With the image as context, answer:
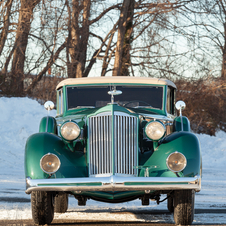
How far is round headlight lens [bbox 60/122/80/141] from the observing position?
507cm

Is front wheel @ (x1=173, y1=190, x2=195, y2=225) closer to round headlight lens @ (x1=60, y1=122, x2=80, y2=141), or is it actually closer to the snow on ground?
the snow on ground

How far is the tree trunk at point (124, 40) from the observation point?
20769mm

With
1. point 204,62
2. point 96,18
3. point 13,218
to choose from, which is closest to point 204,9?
point 204,62

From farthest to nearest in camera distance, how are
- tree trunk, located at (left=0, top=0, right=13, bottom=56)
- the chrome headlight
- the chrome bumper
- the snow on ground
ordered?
tree trunk, located at (left=0, top=0, right=13, bottom=56) → the snow on ground → the chrome headlight → the chrome bumper

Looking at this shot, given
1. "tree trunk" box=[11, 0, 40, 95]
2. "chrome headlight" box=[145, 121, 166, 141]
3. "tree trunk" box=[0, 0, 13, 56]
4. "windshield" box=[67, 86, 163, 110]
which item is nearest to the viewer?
"chrome headlight" box=[145, 121, 166, 141]

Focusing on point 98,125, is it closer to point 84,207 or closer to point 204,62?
point 84,207

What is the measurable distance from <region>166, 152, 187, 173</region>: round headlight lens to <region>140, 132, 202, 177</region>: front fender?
44 mm

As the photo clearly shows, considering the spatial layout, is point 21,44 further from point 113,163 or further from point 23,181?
point 113,163

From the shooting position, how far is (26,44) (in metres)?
20.8

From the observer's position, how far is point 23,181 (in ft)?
31.2

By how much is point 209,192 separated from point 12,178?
15.4 feet

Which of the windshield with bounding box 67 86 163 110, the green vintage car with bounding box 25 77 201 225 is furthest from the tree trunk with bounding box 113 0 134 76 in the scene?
the green vintage car with bounding box 25 77 201 225

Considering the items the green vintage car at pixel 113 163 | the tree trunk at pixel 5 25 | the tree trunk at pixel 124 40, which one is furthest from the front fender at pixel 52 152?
the tree trunk at pixel 124 40

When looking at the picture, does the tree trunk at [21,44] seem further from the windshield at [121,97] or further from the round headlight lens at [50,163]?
the round headlight lens at [50,163]
